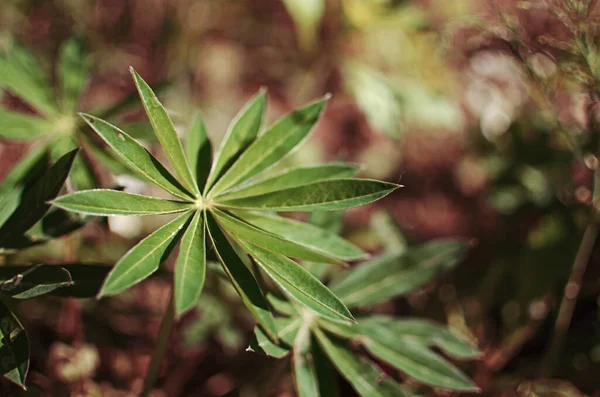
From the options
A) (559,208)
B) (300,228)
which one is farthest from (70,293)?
(559,208)

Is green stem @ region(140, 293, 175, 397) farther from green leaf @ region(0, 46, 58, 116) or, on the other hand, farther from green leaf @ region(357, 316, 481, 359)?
green leaf @ region(0, 46, 58, 116)

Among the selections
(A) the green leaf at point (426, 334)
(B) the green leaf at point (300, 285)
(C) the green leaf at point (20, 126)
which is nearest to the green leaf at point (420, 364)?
(A) the green leaf at point (426, 334)

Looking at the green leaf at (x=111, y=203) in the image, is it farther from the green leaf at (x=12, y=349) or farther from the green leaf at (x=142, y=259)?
the green leaf at (x=12, y=349)

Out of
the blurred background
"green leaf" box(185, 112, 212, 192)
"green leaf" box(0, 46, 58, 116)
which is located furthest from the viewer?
the blurred background

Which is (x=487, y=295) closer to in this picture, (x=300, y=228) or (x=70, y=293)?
(x=300, y=228)

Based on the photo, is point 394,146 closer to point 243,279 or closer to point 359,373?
point 359,373

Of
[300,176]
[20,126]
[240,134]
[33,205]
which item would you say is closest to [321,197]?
[300,176]

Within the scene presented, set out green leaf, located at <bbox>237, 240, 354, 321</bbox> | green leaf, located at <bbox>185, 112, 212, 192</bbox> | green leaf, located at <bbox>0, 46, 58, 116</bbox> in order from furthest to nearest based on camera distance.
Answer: green leaf, located at <bbox>0, 46, 58, 116</bbox> → green leaf, located at <bbox>185, 112, 212, 192</bbox> → green leaf, located at <bbox>237, 240, 354, 321</bbox>

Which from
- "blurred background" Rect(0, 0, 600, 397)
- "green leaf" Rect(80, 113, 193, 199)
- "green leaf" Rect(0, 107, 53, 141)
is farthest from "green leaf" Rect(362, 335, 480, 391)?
"green leaf" Rect(0, 107, 53, 141)
